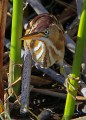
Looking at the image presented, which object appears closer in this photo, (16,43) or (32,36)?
(32,36)

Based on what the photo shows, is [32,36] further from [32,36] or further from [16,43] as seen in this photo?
[16,43]

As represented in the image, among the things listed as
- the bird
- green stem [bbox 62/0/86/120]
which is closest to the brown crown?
the bird

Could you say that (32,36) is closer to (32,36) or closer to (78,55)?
(32,36)

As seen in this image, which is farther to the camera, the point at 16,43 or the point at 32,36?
the point at 16,43

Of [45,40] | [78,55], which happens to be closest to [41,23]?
[45,40]

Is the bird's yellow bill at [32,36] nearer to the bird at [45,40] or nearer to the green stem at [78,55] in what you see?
the bird at [45,40]

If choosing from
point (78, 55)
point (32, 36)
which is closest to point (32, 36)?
point (32, 36)

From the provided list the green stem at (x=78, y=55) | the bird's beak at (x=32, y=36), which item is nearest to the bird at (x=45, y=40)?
the bird's beak at (x=32, y=36)

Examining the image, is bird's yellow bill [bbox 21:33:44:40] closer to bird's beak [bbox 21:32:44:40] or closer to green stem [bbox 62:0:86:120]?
bird's beak [bbox 21:32:44:40]
